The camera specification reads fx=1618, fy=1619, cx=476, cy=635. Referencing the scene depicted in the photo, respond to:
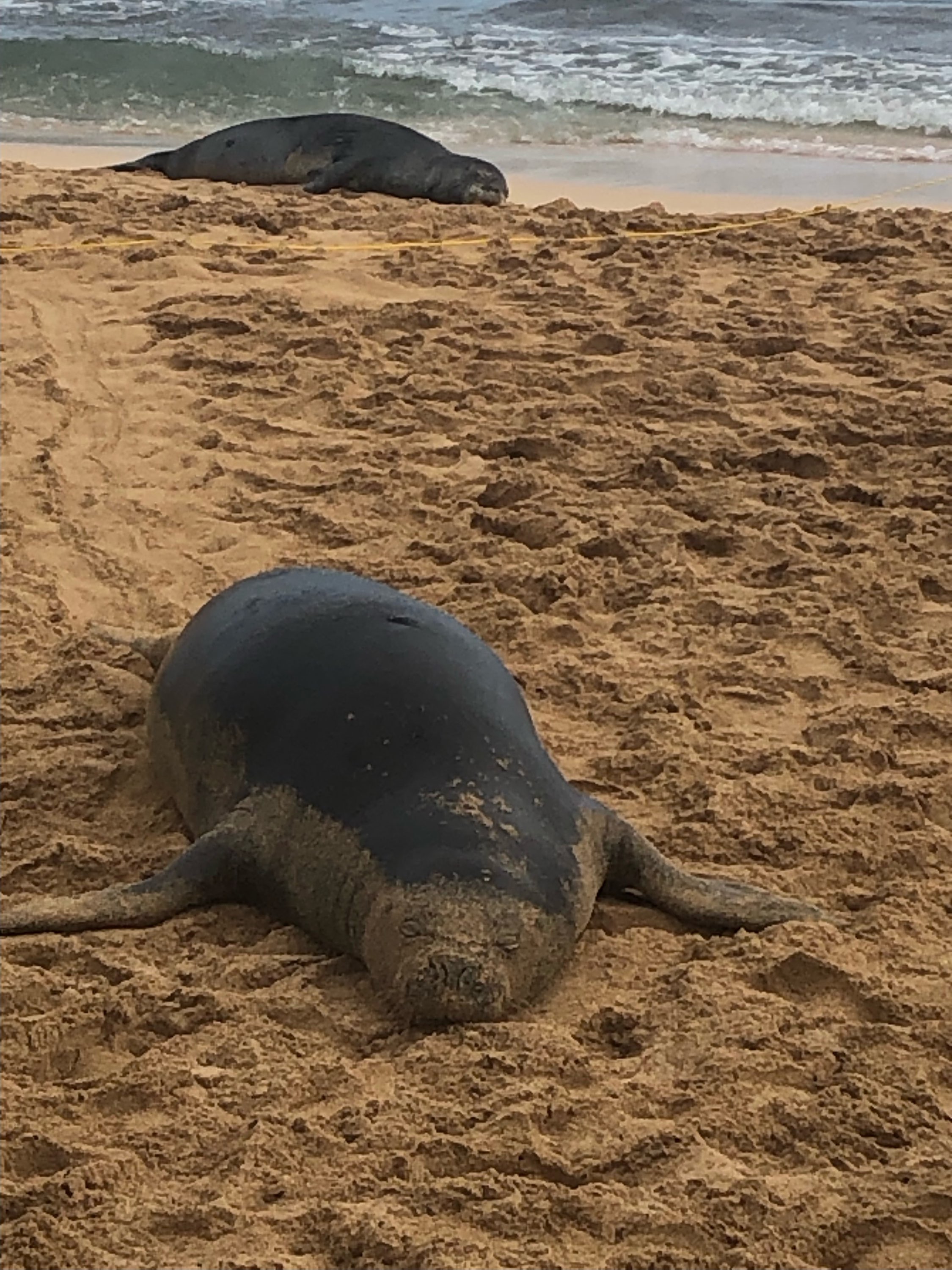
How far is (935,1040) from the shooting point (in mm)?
2410

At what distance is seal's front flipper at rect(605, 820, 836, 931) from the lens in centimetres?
270

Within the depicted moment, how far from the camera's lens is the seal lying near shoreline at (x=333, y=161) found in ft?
27.4

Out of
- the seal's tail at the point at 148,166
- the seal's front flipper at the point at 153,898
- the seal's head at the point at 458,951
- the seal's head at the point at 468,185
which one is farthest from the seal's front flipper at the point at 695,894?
the seal's tail at the point at 148,166

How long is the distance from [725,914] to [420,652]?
713 mm

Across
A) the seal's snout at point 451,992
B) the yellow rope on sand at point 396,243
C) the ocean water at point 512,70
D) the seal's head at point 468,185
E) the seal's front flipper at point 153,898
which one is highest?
the ocean water at point 512,70

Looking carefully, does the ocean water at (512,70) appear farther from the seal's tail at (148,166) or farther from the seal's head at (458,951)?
the seal's head at (458,951)

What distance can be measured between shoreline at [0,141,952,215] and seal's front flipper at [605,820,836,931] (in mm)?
5734

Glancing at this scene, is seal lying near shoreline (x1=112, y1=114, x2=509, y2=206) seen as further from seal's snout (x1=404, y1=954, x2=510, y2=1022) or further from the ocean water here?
seal's snout (x1=404, y1=954, x2=510, y2=1022)

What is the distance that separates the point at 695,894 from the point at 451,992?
0.56 metres

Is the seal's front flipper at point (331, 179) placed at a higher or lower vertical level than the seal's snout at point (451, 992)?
higher

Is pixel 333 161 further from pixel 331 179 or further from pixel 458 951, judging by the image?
pixel 458 951

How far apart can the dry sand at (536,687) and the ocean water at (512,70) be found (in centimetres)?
447

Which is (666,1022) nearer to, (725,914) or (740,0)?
(725,914)

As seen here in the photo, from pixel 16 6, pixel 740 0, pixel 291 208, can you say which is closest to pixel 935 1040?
pixel 291 208
